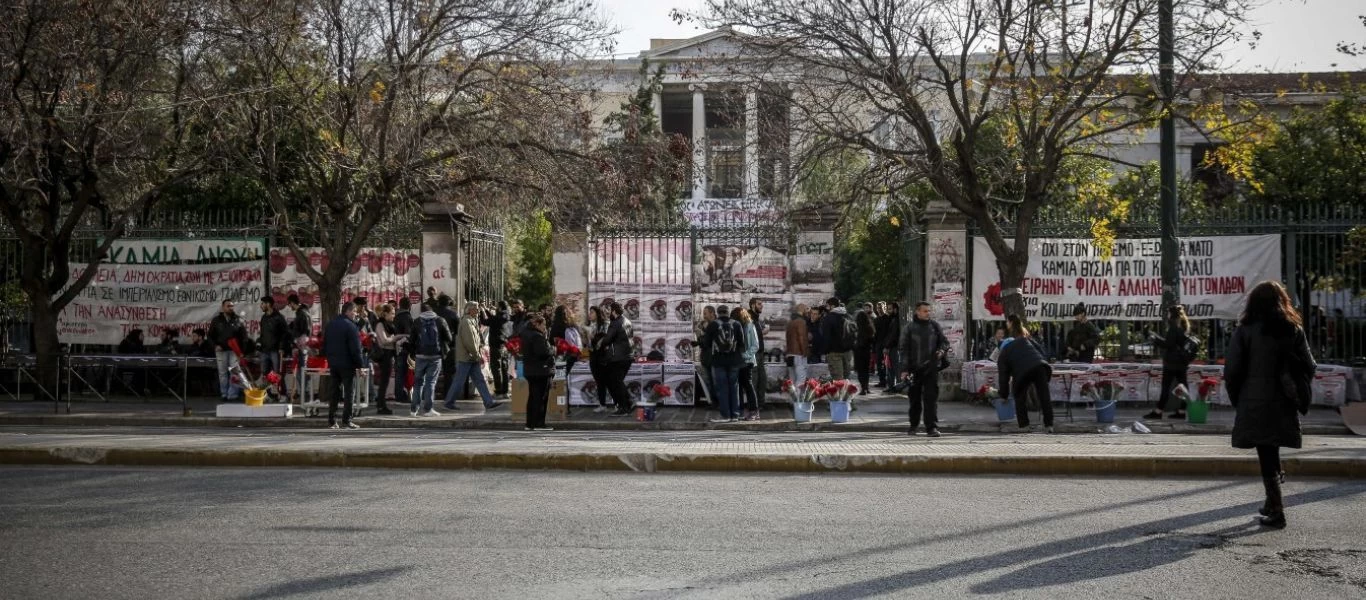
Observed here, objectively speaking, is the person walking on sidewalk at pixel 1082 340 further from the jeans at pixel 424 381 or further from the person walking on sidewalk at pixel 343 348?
the person walking on sidewalk at pixel 343 348

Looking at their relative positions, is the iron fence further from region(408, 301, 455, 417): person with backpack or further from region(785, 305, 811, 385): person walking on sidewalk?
region(408, 301, 455, 417): person with backpack

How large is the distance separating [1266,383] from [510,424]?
10.6m

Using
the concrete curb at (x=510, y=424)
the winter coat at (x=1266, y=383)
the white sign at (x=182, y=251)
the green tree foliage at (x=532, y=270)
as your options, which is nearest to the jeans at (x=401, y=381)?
the concrete curb at (x=510, y=424)

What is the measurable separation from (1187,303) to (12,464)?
1703cm

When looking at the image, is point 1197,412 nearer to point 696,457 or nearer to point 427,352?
point 696,457

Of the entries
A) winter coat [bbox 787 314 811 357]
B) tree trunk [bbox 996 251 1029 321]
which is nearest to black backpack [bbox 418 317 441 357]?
winter coat [bbox 787 314 811 357]

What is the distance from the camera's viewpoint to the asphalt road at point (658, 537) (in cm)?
664

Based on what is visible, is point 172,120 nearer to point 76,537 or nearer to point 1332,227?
point 76,537

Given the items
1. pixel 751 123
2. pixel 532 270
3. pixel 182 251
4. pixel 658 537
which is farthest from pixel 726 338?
pixel 532 270

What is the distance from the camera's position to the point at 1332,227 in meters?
20.3

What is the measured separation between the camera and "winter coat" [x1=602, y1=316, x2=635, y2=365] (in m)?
18.0

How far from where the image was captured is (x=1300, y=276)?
2073cm

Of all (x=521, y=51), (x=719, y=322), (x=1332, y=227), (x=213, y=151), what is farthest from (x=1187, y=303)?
(x=213, y=151)

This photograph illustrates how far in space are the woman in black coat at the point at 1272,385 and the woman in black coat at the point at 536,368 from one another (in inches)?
342
